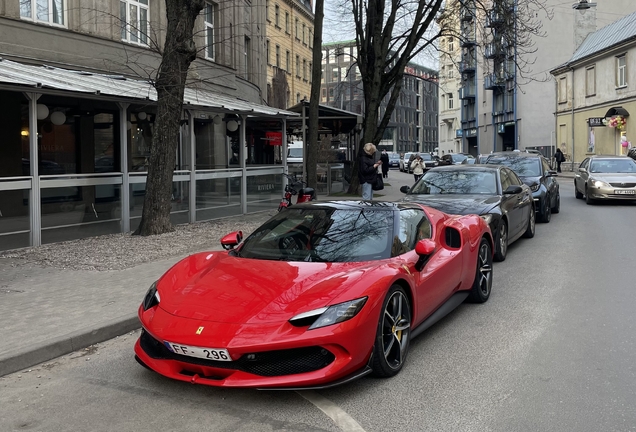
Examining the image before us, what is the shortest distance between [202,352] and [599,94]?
4072cm

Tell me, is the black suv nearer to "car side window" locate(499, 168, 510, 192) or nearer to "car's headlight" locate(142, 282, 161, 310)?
"car side window" locate(499, 168, 510, 192)

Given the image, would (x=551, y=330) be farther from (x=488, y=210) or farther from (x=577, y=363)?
(x=488, y=210)

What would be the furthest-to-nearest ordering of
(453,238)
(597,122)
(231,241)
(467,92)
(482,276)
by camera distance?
1. (467,92)
2. (597,122)
3. (482,276)
4. (453,238)
5. (231,241)

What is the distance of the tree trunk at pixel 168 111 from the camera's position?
11.4 m

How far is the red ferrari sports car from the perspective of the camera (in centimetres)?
398

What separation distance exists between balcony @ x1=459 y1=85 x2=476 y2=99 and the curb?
66.0 metres

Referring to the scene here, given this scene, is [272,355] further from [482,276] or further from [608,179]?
[608,179]

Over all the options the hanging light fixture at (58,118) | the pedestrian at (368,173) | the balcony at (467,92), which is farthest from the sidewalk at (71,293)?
the balcony at (467,92)

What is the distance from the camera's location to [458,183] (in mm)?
10734

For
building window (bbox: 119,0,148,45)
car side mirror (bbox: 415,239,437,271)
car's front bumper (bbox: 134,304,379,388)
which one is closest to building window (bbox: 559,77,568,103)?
building window (bbox: 119,0,148,45)

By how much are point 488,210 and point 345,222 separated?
4.24 metres

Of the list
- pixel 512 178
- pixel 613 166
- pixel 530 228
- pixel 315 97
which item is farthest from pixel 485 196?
pixel 613 166

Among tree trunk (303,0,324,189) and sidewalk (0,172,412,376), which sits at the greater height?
tree trunk (303,0,324,189)

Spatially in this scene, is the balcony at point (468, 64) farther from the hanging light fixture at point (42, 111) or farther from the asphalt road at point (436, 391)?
the asphalt road at point (436, 391)
